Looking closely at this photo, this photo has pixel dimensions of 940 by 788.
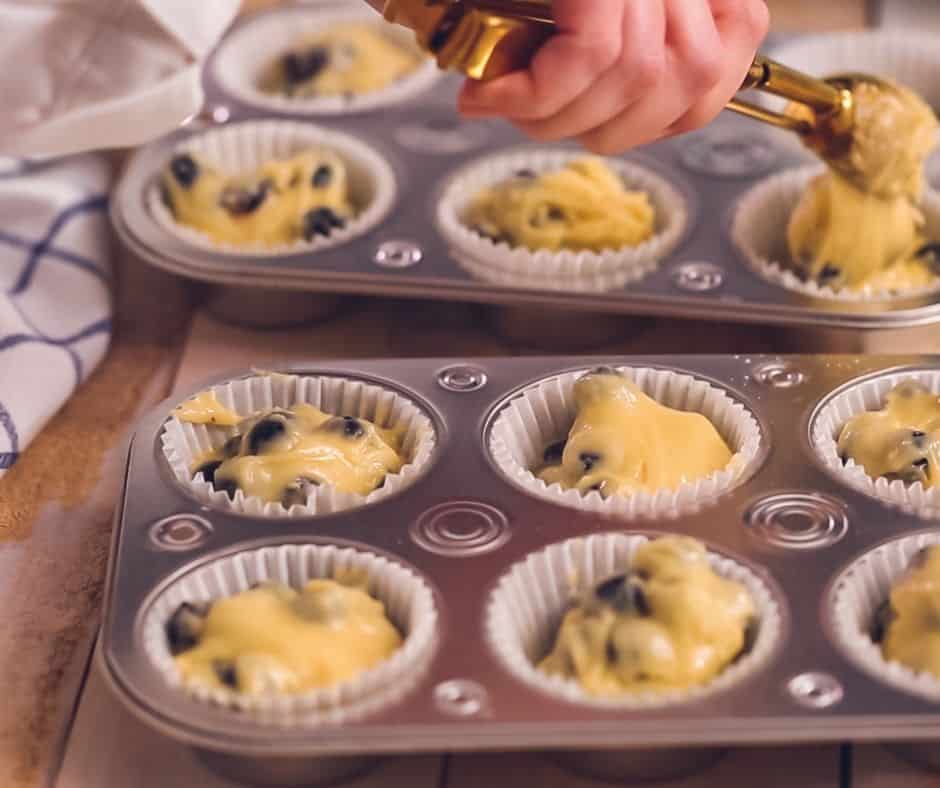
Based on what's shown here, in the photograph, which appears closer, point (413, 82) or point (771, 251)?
point (771, 251)

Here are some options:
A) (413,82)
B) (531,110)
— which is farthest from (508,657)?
(413,82)

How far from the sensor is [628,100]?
1.35 meters

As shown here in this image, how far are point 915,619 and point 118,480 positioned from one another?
2.54 feet

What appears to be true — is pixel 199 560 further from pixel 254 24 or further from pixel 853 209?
pixel 254 24

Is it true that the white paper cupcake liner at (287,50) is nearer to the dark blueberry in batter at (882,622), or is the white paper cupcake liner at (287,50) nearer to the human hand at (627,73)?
the human hand at (627,73)

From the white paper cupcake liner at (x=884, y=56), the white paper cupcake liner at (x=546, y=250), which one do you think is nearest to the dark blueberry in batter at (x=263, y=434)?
the white paper cupcake liner at (x=546, y=250)

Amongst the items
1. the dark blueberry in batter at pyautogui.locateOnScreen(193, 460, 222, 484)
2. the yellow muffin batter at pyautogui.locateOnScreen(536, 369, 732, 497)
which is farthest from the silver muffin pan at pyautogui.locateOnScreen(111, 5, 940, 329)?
the dark blueberry in batter at pyautogui.locateOnScreen(193, 460, 222, 484)

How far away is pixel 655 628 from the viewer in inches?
47.2

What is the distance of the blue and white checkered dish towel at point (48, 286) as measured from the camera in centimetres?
165

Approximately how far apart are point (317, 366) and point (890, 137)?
0.62 metres

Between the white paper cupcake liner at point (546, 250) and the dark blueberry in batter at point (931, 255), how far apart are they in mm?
252

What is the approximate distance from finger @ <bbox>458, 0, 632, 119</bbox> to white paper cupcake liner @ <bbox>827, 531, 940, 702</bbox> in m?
0.43

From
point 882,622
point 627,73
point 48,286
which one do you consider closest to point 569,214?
point 627,73

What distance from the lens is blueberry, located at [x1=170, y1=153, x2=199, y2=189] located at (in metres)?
1.87
